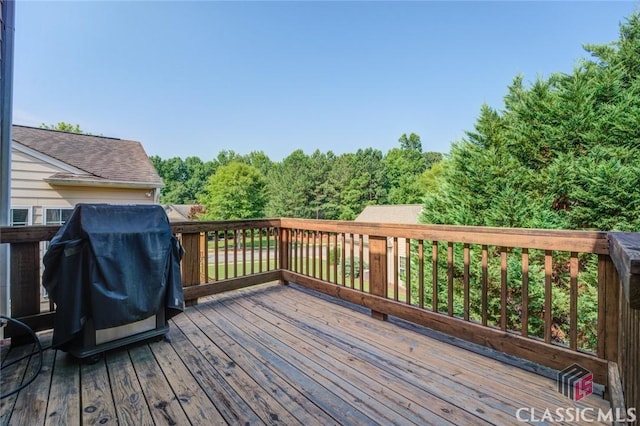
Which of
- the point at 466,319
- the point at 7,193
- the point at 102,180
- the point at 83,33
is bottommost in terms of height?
the point at 466,319

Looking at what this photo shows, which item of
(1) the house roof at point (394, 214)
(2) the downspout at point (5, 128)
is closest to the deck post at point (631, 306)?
(2) the downspout at point (5, 128)

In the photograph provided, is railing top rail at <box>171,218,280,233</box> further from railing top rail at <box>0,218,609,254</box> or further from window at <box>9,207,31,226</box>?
window at <box>9,207,31,226</box>

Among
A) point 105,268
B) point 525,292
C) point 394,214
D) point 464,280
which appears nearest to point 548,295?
point 525,292

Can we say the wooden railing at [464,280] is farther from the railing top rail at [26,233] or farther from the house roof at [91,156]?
the house roof at [91,156]

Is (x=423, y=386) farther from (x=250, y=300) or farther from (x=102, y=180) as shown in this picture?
(x=102, y=180)

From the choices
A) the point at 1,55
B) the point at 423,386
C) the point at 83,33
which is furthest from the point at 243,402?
the point at 83,33

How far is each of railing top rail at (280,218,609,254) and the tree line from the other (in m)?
18.7

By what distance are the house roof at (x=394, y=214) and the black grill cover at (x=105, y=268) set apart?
11.5 meters

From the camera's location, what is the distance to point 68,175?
478cm

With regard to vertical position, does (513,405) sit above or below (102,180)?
below

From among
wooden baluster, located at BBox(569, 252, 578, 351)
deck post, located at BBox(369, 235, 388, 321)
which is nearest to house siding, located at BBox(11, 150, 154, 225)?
deck post, located at BBox(369, 235, 388, 321)

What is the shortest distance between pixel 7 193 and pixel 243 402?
237 centimetres

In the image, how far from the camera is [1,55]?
210cm

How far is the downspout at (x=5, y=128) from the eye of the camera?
214 centimetres
